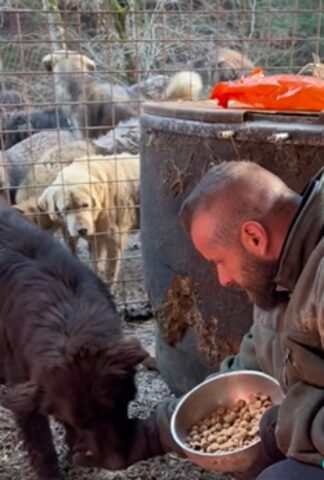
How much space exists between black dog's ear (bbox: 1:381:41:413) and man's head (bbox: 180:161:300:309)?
2.86ft

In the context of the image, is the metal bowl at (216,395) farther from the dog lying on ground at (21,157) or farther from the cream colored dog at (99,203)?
the dog lying on ground at (21,157)

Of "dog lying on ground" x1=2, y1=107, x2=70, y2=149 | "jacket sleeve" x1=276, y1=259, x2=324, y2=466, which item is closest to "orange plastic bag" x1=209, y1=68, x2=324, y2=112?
"jacket sleeve" x1=276, y1=259, x2=324, y2=466

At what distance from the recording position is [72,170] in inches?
189

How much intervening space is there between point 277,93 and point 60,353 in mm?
1318

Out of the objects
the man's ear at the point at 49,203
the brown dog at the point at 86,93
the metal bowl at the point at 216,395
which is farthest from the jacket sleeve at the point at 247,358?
the brown dog at the point at 86,93

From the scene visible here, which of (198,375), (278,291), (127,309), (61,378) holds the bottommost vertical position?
(127,309)

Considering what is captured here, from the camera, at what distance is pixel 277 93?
2.70 meters

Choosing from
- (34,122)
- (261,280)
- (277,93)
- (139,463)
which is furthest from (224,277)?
(34,122)

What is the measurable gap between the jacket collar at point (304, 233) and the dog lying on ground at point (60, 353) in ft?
2.76

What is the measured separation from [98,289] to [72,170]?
2.36m

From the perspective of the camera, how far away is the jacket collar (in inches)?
60.9

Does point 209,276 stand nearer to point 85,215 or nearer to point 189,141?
point 189,141

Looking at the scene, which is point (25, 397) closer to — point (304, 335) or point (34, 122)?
point (304, 335)

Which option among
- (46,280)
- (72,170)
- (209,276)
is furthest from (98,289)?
(72,170)
